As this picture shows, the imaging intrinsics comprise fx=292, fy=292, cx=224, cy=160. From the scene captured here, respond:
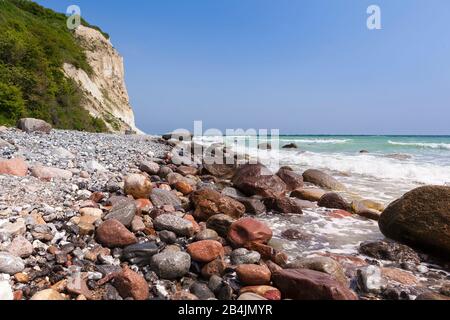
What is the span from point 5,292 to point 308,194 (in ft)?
19.1

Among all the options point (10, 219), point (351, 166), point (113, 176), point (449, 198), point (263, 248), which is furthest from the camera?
point (351, 166)

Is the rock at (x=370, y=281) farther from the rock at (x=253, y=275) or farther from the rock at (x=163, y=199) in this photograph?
the rock at (x=163, y=199)

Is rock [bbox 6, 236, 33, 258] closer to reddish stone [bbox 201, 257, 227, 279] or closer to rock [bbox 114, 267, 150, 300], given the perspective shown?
rock [bbox 114, 267, 150, 300]

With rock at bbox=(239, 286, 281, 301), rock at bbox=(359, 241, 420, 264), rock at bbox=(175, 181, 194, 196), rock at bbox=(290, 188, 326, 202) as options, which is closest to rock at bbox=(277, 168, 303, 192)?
rock at bbox=(290, 188, 326, 202)

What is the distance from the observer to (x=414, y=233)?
163 inches

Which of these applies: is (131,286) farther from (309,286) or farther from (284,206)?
(284,206)

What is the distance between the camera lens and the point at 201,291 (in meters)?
2.91

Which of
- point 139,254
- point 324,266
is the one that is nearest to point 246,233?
point 324,266

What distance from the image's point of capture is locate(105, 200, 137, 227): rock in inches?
152

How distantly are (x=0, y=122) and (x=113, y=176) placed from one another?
10.1m

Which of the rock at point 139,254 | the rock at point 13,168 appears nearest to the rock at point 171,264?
the rock at point 139,254
